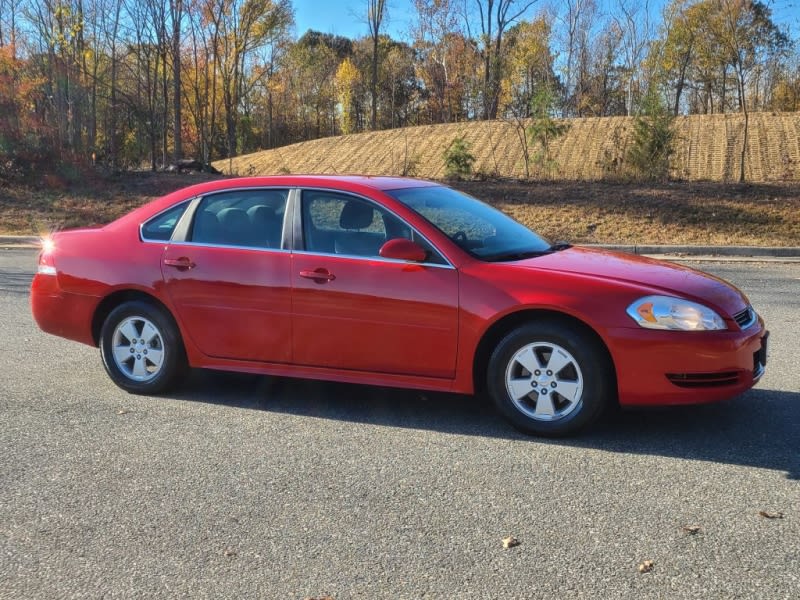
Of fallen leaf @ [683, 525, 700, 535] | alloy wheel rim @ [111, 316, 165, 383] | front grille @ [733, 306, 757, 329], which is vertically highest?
front grille @ [733, 306, 757, 329]

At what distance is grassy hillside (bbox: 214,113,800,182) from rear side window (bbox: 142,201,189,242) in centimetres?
1688

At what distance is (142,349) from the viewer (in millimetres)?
5578

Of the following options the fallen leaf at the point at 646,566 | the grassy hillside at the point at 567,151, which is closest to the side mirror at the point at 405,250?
the fallen leaf at the point at 646,566

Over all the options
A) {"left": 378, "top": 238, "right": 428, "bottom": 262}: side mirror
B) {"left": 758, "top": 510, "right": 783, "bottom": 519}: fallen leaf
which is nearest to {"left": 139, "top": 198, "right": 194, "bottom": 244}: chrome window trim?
{"left": 378, "top": 238, "right": 428, "bottom": 262}: side mirror

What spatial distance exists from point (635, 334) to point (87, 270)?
381 cm

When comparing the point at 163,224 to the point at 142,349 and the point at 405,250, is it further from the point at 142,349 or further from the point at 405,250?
the point at 405,250

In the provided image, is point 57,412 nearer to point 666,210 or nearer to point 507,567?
point 507,567

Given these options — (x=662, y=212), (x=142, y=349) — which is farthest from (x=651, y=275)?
(x=662, y=212)

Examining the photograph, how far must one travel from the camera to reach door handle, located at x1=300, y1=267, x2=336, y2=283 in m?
4.94

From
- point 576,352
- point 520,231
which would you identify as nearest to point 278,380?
point 520,231

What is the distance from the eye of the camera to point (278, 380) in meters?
6.13

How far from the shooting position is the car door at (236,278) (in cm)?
510

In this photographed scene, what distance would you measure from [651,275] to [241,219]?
271cm

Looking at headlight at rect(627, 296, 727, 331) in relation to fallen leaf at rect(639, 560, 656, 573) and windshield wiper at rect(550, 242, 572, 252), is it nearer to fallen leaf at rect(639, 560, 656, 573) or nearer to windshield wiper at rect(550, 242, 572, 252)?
windshield wiper at rect(550, 242, 572, 252)
